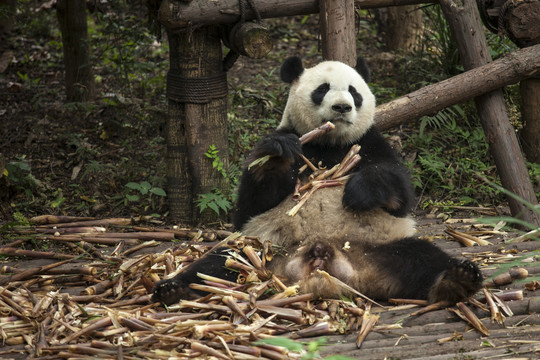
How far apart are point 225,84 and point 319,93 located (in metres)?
1.43

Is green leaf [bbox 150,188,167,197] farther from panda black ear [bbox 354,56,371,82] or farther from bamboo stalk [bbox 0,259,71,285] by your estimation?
panda black ear [bbox 354,56,371,82]

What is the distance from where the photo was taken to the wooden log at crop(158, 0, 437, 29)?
4750 mm

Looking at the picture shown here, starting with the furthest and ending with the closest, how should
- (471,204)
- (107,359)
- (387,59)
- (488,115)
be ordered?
(387,59) → (471,204) → (488,115) → (107,359)

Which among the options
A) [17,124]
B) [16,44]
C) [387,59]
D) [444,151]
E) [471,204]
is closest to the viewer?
[471,204]

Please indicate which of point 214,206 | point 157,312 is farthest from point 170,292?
point 214,206

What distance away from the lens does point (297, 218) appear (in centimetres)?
363

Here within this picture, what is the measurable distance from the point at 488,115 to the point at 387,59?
2.64m

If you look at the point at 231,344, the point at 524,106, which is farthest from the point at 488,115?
the point at 231,344

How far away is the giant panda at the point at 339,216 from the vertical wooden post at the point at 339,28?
0.91 m

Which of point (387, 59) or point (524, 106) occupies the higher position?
point (387, 59)

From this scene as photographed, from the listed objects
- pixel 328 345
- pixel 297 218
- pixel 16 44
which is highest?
pixel 16 44

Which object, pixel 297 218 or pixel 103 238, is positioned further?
pixel 103 238

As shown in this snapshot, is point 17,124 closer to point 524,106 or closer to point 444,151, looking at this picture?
point 444,151

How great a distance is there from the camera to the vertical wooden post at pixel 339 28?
5035 millimetres
